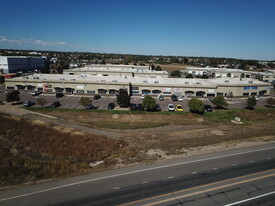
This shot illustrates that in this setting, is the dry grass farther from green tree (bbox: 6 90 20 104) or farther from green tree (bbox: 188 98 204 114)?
green tree (bbox: 188 98 204 114)

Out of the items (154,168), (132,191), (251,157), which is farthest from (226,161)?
(132,191)

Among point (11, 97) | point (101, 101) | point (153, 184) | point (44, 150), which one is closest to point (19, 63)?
point (11, 97)

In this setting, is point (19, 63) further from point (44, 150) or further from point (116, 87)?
point (44, 150)

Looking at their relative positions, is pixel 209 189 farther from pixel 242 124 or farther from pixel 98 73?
pixel 98 73

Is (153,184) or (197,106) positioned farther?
(197,106)

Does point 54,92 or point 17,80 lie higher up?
point 17,80

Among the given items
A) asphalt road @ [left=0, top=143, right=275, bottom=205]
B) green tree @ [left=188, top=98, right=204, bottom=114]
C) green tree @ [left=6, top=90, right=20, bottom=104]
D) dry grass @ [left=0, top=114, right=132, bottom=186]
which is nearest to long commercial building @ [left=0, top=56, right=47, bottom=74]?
green tree @ [left=6, top=90, right=20, bottom=104]
